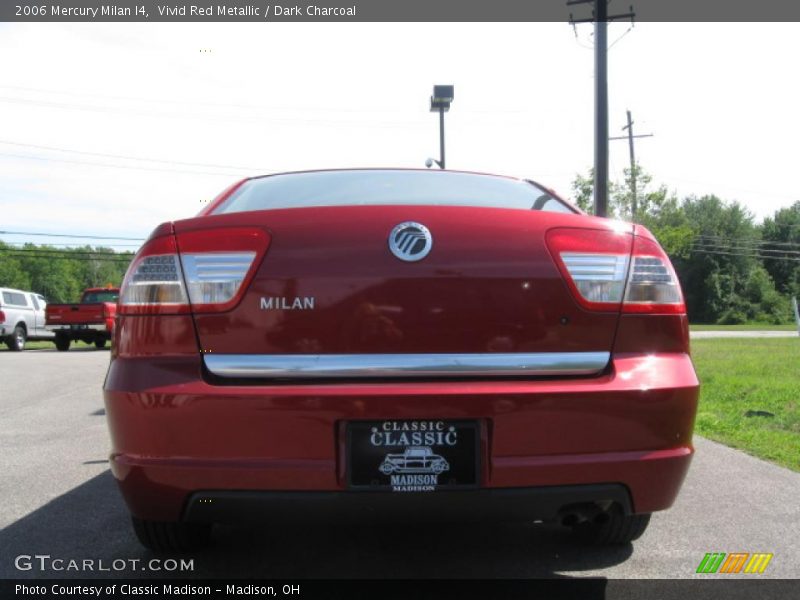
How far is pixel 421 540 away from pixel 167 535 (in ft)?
3.54

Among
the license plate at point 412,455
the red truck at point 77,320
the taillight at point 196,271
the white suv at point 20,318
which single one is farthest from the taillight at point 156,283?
the white suv at point 20,318

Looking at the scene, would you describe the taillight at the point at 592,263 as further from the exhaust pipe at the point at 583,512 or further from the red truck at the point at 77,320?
the red truck at the point at 77,320

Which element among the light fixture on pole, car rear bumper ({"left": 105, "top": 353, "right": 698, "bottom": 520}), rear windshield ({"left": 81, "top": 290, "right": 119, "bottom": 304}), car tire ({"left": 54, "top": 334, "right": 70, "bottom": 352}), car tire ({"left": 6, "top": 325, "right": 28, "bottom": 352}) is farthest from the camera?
rear windshield ({"left": 81, "top": 290, "right": 119, "bottom": 304})

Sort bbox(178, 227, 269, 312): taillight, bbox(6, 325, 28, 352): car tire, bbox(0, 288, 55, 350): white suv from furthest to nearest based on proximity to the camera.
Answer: bbox(6, 325, 28, 352): car tire < bbox(0, 288, 55, 350): white suv < bbox(178, 227, 269, 312): taillight

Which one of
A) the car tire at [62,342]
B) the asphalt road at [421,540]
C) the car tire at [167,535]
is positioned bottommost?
the car tire at [62,342]

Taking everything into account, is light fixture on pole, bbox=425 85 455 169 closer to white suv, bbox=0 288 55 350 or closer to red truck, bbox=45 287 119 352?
red truck, bbox=45 287 119 352

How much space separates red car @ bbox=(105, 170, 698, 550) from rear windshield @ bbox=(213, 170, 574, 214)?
1.65 ft

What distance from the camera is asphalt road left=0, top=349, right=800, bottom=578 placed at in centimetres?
281

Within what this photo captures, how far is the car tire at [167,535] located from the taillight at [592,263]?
5.30 ft

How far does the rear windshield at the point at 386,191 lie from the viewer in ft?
9.38

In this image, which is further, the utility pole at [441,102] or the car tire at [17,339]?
the car tire at [17,339]

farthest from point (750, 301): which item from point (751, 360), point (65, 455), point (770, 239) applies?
point (65, 455)

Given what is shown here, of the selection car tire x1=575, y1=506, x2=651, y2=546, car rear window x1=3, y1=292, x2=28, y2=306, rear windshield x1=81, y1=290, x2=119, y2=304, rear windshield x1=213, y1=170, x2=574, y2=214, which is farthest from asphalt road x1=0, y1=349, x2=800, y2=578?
rear windshield x1=81, y1=290, x2=119, y2=304

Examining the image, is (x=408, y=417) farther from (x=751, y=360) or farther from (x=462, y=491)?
(x=751, y=360)
